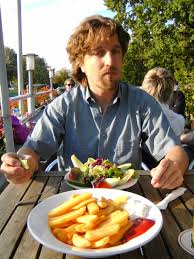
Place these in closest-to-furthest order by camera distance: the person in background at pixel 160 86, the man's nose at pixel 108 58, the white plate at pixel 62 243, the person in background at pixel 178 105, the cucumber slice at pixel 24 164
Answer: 1. the white plate at pixel 62 243
2. the cucumber slice at pixel 24 164
3. the man's nose at pixel 108 58
4. the person in background at pixel 160 86
5. the person in background at pixel 178 105

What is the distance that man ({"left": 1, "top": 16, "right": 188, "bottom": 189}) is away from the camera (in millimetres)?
2215

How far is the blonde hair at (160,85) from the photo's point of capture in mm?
4020

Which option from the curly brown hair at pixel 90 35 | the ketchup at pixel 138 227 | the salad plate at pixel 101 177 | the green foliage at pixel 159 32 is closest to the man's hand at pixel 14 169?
the salad plate at pixel 101 177

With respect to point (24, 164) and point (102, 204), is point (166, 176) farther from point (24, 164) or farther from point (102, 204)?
point (24, 164)

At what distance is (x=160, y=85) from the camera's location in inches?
160

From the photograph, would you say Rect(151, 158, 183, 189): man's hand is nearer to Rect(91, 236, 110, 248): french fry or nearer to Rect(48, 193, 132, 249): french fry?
Rect(48, 193, 132, 249): french fry

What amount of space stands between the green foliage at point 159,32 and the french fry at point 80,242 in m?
16.5

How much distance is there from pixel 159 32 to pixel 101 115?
17489 millimetres

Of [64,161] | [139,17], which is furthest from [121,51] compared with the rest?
[139,17]

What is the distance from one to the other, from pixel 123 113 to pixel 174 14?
700 inches

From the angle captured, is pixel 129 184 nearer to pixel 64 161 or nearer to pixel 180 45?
pixel 64 161

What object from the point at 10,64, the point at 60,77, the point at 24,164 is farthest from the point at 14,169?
the point at 10,64

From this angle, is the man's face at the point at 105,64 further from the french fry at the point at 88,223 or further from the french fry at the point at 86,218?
the french fry at the point at 86,218

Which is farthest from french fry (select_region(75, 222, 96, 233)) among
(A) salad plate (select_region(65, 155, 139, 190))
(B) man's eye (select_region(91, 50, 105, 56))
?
(B) man's eye (select_region(91, 50, 105, 56))
